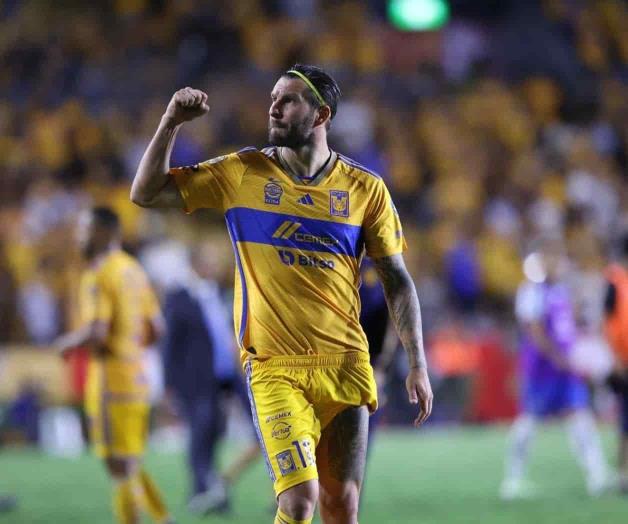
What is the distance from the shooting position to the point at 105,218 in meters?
8.85

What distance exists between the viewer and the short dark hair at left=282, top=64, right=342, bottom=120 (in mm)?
6004

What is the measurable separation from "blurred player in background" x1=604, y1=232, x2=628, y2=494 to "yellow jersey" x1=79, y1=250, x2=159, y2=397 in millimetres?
5488

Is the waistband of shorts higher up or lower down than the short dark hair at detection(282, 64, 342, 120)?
lower down

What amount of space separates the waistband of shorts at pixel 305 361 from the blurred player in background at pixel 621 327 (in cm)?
705

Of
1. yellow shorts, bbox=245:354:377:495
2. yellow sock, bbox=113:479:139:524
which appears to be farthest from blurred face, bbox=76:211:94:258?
yellow shorts, bbox=245:354:377:495

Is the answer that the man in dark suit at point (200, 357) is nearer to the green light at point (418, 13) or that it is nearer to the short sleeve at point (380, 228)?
the short sleeve at point (380, 228)

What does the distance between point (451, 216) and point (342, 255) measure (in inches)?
610

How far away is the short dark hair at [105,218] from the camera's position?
348 inches

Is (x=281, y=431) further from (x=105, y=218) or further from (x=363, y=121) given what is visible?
(x=363, y=121)

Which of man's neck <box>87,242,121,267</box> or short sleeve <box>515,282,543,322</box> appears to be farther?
short sleeve <box>515,282,543,322</box>

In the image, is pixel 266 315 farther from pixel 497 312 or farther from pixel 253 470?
pixel 497 312

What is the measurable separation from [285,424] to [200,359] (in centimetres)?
650

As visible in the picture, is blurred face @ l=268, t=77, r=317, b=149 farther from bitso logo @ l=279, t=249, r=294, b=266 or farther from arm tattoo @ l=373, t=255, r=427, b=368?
arm tattoo @ l=373, t=255, r=427, b=368

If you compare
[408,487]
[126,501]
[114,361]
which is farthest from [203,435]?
[114,361]
